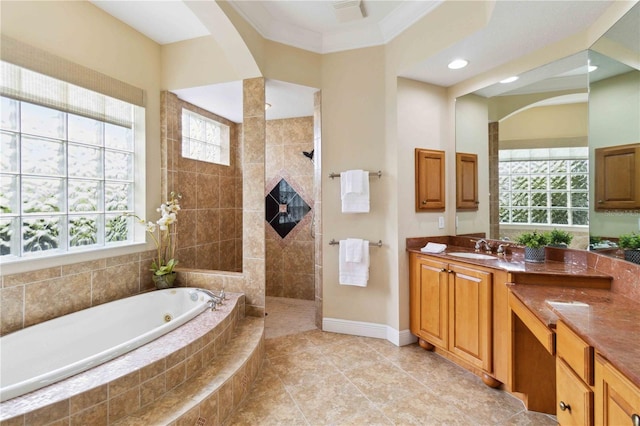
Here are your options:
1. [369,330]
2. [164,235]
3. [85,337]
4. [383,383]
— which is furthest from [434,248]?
[85,337]

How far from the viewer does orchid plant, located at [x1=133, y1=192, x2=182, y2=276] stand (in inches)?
109

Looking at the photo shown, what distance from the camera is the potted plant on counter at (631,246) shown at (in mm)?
1486

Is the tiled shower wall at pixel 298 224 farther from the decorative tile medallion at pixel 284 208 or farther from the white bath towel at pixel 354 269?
the white bath towel at pixel 354 269

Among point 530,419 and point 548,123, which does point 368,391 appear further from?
point 548,123

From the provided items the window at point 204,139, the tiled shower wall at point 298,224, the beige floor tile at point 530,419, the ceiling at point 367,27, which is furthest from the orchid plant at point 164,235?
the beige floor tile at point 530,419

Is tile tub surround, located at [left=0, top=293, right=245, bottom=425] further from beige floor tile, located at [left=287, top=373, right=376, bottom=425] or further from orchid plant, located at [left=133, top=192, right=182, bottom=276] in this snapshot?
orchid plant, located at [left=133, top=192, right=182, bottom=276]

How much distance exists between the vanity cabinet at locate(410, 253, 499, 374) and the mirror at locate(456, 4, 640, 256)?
0.63 metres

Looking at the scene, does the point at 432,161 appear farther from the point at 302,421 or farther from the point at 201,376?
the point at 201,376

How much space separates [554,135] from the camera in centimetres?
212

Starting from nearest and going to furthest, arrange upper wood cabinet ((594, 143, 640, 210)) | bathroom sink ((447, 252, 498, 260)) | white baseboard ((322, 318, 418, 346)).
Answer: upper wood cabinet ((594, 143, 640, 210)) < bathroom sink ((447, 252, 498, 260)) < white baseboard ((322, 318, 418, 346))

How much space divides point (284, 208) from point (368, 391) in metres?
2.62

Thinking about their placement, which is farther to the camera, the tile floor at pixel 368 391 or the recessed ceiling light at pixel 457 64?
the recessed ceiling light at pixel 457 64

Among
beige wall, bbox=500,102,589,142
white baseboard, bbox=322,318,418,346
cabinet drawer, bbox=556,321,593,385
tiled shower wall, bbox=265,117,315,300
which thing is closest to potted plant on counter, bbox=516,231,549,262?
beige wall, bbox=500,102,589,142

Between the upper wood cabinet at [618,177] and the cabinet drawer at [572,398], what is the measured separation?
111 cm
